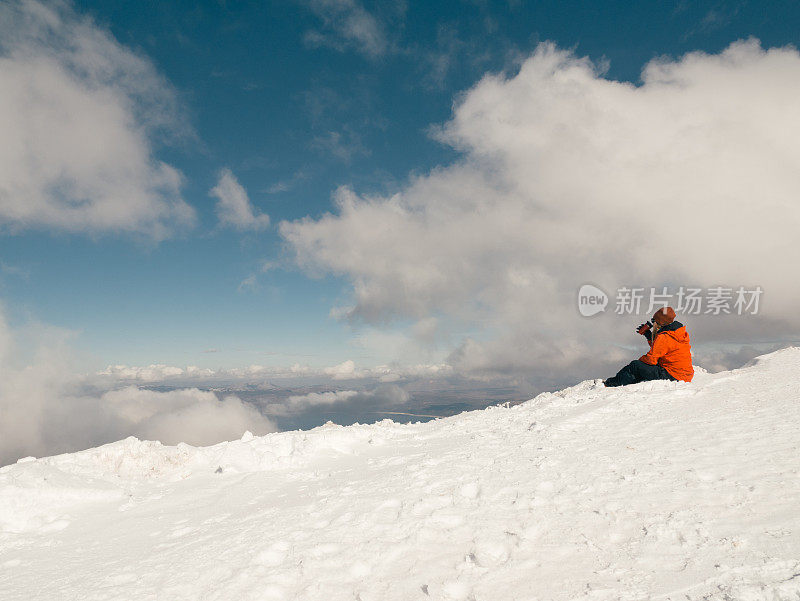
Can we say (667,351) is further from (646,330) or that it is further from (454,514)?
(454,514)

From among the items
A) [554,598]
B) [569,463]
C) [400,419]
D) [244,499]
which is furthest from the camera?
[400,419]

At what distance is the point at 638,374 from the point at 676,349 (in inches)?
57.9

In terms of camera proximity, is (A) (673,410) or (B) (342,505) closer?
(B) (342,505)

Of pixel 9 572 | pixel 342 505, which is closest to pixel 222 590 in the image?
pixel 342 505

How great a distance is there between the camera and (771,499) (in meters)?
4.54

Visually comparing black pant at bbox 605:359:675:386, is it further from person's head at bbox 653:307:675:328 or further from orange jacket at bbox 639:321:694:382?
person's head at bbox 653:307:675:328

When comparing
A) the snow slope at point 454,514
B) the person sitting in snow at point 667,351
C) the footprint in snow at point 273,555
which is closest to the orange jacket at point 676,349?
the person sitting in snow at point 667,351

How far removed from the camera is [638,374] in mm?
13164

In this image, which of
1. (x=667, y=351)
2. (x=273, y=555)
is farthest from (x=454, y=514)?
(x=667, y=351)

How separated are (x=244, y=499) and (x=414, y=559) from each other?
4560 millimetres

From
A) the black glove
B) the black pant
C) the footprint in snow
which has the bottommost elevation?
the footprint in snow

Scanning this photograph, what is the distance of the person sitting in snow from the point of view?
12.2 metres

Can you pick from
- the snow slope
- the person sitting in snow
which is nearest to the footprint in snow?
the snow slope

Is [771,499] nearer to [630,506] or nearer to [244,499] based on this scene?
[630,506]
